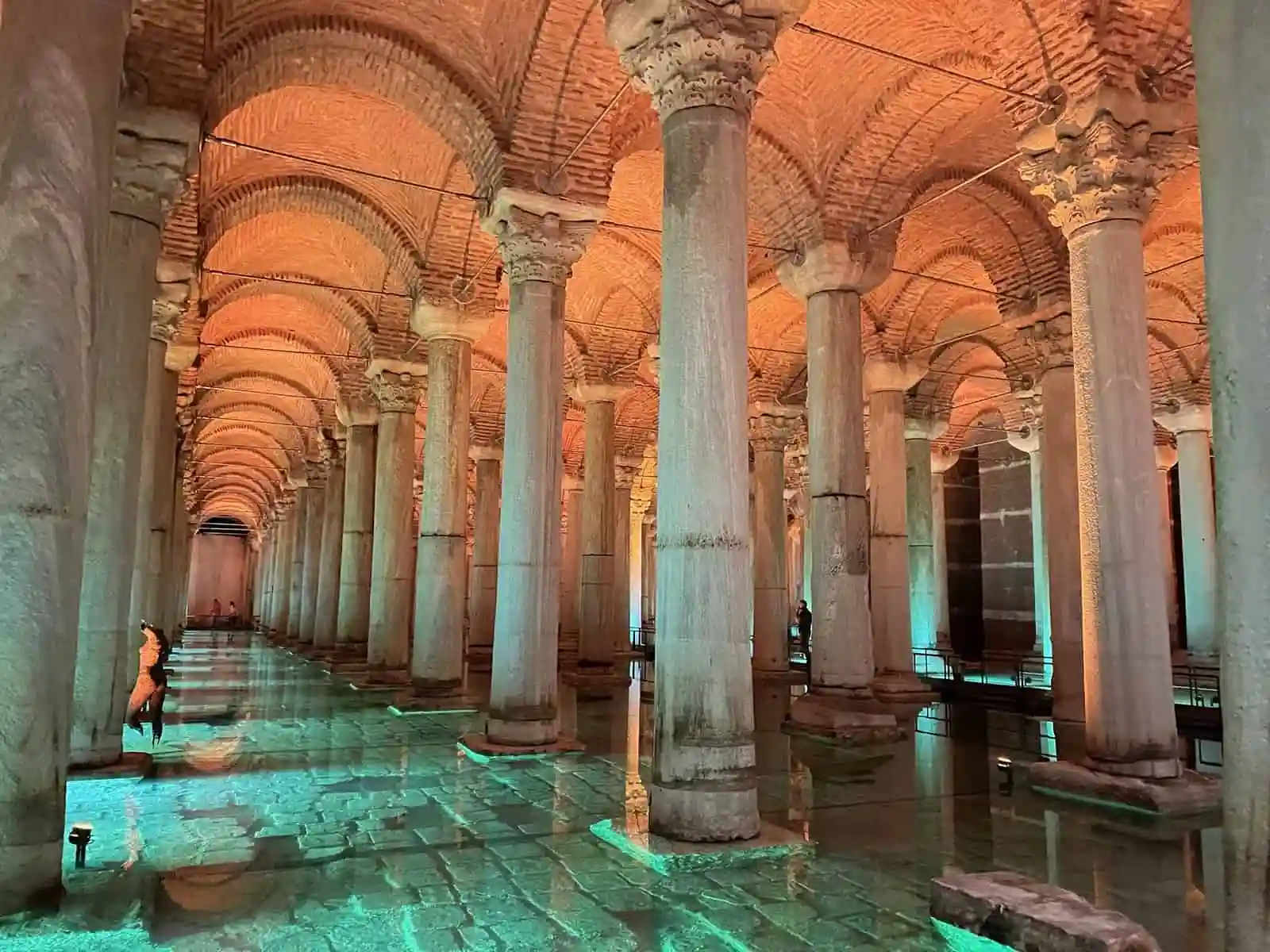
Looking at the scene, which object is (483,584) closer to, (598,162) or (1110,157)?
(598,162)

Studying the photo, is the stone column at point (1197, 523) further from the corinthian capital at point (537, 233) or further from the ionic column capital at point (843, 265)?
the corinthian capital at point (537, 233)

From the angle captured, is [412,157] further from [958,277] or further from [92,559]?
[958,277]

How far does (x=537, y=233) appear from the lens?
8.92 metres

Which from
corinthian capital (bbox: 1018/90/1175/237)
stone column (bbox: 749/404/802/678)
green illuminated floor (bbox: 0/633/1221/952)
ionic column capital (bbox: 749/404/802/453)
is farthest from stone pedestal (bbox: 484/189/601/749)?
ionic column capital (bbox: 749/404/802/453)

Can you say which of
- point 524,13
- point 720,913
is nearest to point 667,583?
point 720,913

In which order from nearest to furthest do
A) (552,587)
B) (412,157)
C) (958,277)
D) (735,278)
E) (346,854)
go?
(346,854)
(735,278)
(552,587)
(412,157)
(958,277)

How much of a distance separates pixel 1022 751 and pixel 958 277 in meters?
9.21

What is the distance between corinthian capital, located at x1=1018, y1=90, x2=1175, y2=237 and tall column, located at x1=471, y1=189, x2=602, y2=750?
453 centimetres

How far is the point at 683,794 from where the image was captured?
514cm

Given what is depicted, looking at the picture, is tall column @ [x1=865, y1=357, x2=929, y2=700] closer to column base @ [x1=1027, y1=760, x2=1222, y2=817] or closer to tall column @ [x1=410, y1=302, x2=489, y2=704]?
column base @ [x1=1027, y1=760, x2=1222, y2=817]

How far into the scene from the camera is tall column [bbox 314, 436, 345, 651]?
819 inches

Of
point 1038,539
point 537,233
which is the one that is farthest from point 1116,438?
point 1038,539

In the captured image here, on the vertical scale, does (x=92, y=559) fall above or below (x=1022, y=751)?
above

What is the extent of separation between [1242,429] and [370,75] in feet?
30.7
